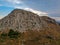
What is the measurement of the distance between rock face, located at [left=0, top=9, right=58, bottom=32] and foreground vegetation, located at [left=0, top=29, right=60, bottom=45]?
1.25 m

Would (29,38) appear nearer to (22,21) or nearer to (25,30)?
(25,30)

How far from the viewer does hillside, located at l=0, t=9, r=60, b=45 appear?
2866cm

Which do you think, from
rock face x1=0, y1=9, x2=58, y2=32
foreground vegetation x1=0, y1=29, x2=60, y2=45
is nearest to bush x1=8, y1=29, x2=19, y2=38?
foreground vegetation x1=0, y1=29, x2=60, y2=45

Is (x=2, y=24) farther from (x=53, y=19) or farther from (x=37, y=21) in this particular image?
(x=53, y=19)

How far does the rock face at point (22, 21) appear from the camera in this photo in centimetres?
3409

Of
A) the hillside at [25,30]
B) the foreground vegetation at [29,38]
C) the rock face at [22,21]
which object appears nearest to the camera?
the foreground vegetation at [29,38]

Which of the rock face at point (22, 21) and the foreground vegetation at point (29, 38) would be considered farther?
the rock face at point (22, 21)

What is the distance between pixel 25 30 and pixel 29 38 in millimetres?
3675

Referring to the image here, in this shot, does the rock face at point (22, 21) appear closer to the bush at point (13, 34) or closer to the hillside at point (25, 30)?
the hillside at point (25, 30)

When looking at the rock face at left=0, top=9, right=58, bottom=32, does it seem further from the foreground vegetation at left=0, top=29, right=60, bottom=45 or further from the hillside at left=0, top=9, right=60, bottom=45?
the foreground vegetation at left=0, top=29, right=60, bottom=45

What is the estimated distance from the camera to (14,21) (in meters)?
34.7

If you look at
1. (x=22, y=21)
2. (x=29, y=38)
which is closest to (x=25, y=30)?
(x=22, y=21)

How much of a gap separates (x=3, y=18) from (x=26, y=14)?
4499 millimetres

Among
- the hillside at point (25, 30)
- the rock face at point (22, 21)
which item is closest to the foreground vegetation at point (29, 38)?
the hillside at point (25, 30)
